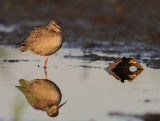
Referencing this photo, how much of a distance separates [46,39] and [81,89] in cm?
251

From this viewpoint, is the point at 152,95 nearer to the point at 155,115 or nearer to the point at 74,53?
the point at 155,115

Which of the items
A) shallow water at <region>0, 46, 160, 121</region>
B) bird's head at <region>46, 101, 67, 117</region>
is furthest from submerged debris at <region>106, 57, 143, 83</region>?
bird's head at <region>46, 101, 67, 117</region>

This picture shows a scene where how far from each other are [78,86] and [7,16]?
12.4m

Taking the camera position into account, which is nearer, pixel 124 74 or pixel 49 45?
pixel 124 74

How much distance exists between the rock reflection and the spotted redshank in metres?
1.54

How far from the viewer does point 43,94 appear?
7.06 m

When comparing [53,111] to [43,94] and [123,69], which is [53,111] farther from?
[123,69]

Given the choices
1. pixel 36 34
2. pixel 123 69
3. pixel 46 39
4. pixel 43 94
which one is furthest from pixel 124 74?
pixel 43 94

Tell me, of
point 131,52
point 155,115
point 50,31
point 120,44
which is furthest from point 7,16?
point 155,115

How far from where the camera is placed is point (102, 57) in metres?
10.9

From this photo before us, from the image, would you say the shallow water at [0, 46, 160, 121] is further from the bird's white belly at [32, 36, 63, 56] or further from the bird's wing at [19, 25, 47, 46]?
the bird's wing at [19, 25, 47, 46]

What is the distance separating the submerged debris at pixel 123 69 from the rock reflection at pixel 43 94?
1524 mm

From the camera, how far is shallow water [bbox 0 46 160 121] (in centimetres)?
595

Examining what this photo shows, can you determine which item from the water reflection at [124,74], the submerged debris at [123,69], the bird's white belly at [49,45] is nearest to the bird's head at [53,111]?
the water reflection at [124,74]
